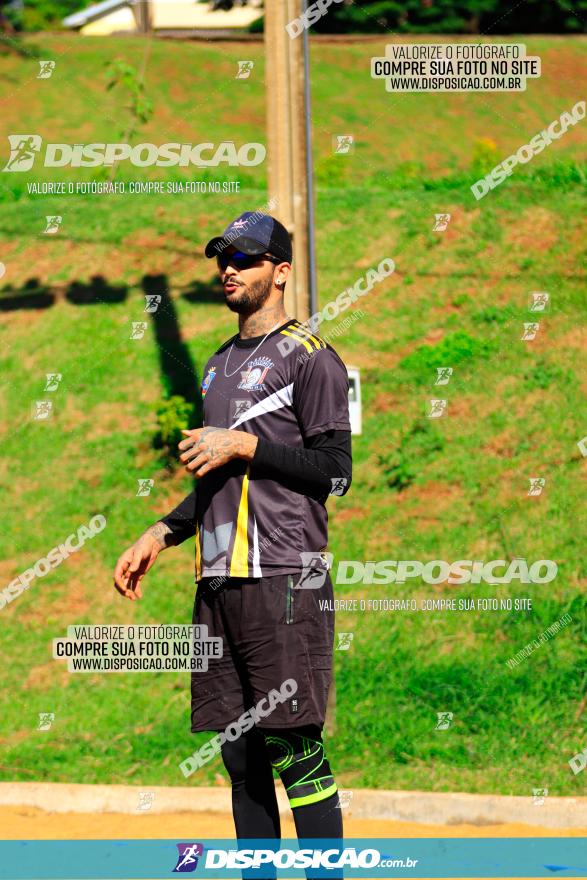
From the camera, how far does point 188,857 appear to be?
5387mm

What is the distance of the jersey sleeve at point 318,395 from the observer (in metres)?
4.30

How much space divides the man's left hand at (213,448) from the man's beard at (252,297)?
526 mm

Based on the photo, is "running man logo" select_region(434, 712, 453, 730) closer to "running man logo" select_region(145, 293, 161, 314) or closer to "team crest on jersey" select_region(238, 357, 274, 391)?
"team crest on jersey" select_region(238, 357, 274, 391)

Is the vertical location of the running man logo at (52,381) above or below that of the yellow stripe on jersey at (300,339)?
above

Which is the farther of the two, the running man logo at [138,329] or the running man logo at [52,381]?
the running man logo at [138,329]

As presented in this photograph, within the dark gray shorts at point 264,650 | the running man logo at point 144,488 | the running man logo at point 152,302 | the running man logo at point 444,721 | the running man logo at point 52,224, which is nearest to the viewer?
the dark gray shorts at point 264,650

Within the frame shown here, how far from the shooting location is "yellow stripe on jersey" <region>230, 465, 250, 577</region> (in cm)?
428

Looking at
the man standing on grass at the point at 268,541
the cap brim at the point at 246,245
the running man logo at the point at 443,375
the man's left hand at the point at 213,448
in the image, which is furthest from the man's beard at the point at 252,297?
the running man logo at the point at 443,375

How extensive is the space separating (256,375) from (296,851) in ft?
7.19

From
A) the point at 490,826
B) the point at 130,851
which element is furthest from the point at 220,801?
the point at 490,826

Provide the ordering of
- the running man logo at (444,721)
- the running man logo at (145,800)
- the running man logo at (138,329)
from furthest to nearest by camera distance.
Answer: the running man logo at (138,329) → the running man logo at (444,721) → the running man logo at (145,800)

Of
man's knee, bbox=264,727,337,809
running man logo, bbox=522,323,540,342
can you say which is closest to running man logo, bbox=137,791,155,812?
man's knee, bbox=264,727,337,809

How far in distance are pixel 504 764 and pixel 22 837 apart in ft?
9.01

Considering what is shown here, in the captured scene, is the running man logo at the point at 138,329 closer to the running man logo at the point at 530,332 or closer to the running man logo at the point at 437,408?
the running man logo at the point at 437,408
